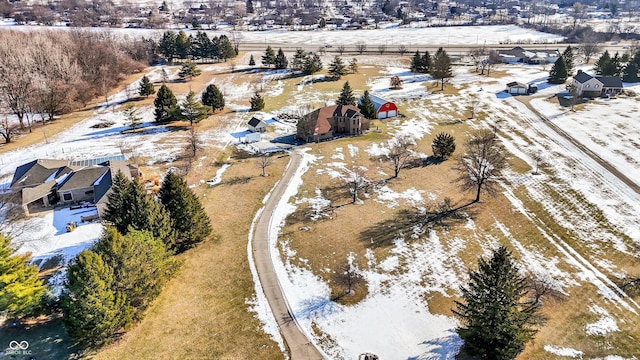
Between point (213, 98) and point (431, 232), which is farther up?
point (213, 98)

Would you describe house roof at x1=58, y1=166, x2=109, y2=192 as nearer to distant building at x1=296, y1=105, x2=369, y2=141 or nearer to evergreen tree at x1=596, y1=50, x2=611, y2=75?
distant building at x1=296, y1=105, x2=369, y2=141

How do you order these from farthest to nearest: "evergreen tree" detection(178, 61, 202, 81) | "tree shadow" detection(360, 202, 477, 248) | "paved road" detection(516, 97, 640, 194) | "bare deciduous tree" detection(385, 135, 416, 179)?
"evergreen tree" detection(178, 61, 202, 81), "bare deciduous tree" detection(385, 135, 416, 179), "paved road" detection(516, 97, 640, 194), "tree shadow" detection(360, 202, 477, 248)

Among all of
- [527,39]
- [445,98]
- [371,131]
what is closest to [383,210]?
[371,131]

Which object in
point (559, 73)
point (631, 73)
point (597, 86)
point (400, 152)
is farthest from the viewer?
point (631, 73)

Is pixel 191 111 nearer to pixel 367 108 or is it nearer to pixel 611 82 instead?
pixel 367 108

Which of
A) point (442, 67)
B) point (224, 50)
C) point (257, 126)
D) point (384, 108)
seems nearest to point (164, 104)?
point (257, 126)

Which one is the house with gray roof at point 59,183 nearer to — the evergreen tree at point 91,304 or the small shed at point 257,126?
the evergreen tree at point 91,304

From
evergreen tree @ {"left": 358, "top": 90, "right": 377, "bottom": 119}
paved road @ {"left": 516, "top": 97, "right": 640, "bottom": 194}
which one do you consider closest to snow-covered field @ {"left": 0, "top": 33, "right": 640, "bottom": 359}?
paved road @ {"left": 516, "top": 97, "right": 640, "bottom": 194}
